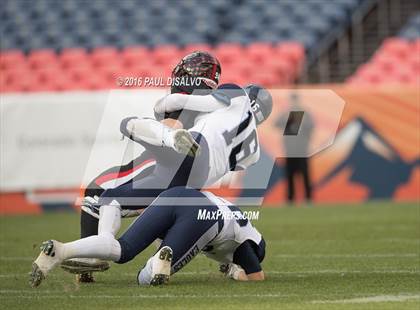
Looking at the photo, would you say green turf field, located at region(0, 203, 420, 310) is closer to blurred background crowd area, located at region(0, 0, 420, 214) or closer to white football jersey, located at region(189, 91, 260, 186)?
white football jersey, located at region(189, 91, 260, 186)

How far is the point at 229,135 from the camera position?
18.1 feet

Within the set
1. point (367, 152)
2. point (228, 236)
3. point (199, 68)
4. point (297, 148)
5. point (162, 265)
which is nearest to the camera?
point (162, 265)

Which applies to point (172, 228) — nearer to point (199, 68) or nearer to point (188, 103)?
point (188, 103)

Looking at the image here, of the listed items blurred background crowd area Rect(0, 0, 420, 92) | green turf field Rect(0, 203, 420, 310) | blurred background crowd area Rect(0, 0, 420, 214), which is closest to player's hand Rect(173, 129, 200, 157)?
green turf field Rect(0, 203, 420, 310)

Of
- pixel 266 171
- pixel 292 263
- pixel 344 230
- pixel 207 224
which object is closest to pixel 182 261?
pixel 207 224

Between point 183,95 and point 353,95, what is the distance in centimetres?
819

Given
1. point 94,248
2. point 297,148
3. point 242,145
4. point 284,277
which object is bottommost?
point 297,148

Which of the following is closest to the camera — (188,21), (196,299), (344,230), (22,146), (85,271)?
(196,299)

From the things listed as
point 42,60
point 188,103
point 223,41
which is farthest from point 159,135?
point 42,60

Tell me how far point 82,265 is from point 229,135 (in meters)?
1.06

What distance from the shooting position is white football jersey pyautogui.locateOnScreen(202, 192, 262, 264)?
18.0 feet

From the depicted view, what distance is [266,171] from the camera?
43.5 ft

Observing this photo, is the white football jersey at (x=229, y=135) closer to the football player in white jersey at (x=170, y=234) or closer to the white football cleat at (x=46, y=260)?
the football player in white jersey at (x=170, y=234)

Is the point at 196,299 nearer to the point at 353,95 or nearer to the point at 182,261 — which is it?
the point at 182,261
